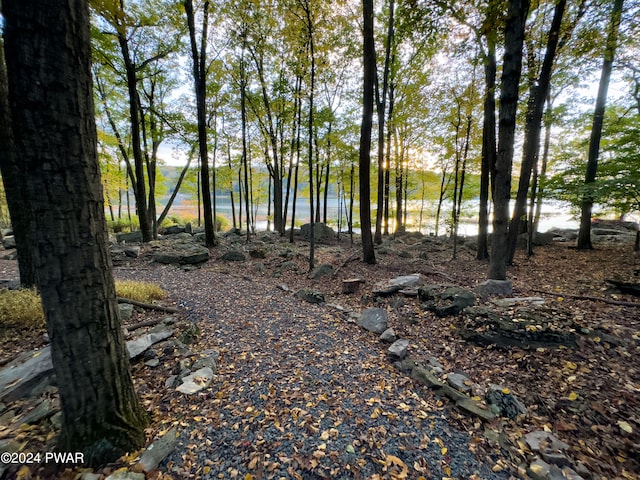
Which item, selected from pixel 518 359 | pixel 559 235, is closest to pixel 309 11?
pixel 518 359

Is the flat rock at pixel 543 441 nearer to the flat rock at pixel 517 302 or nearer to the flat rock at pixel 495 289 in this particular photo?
the flat rock at pixel 517 302

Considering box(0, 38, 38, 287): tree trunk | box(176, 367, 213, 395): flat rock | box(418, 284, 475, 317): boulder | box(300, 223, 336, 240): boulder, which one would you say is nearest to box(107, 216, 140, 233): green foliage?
box(300, 223, 336, 240): boulder

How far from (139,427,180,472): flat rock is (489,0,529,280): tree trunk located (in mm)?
5901

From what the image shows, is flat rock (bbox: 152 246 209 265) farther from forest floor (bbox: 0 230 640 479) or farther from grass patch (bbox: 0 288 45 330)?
grass patch (bbox: 0 288 45 330)

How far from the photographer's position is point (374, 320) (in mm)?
4387

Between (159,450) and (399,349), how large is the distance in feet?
9.37

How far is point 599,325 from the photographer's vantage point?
3.38m

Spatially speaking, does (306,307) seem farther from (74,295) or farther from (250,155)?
(250,155)

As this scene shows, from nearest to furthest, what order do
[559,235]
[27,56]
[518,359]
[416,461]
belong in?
[27,56], [416,461], [518,359], [559,235]

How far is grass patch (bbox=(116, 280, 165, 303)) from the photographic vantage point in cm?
439

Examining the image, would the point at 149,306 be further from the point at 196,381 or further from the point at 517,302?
the point at 517,302

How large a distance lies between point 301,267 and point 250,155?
944 cm

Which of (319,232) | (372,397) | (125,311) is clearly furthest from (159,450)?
(319,232)

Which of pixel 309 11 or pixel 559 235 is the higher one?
pixel 309 11
